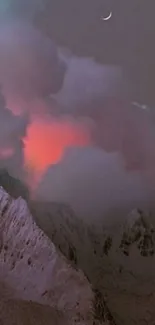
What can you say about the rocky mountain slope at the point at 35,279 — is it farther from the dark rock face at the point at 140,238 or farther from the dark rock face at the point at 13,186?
the dark rock face at the point at 140,238

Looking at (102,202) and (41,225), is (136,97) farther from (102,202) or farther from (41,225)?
(41,225)

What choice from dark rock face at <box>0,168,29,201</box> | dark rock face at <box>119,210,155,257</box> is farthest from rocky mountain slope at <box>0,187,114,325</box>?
dark rock face at <box>119,210,155,257</box>

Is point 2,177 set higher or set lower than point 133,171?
lower

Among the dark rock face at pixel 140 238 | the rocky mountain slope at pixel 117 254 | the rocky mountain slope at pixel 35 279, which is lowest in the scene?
the rocky mountain slope at pixel 35 279

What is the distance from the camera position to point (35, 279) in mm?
1354

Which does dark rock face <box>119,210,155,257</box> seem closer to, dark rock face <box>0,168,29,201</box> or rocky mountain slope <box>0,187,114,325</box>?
rocky mountain slope <box>0,187,114,325</box>

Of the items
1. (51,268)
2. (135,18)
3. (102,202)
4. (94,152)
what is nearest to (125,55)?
(135,18)

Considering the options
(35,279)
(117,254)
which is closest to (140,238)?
(117,254)

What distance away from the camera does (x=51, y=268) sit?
1.35m

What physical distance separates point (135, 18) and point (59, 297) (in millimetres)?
674

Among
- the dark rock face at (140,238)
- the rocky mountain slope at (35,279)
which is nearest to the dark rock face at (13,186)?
the rocky mountain slope at (35,279)

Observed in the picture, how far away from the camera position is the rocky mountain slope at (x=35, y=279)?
4.33ft

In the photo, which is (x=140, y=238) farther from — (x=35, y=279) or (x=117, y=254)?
(x=35, y=279)

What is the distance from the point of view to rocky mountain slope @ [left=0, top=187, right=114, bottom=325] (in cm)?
132
